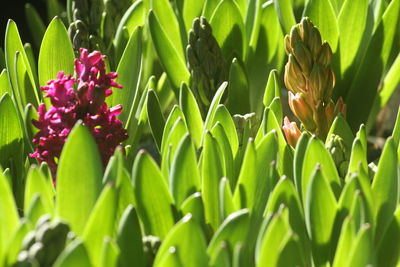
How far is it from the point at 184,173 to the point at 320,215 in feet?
0.47

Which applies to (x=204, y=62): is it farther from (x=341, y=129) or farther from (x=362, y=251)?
(x=362, y=251)

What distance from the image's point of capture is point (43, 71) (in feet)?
3.87

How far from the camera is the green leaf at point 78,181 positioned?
29.7 inches

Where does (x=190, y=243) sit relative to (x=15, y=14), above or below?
above

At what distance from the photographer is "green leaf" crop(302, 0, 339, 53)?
4.09 ft

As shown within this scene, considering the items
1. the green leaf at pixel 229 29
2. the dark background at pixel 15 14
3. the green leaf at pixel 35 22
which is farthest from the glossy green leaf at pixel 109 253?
the dark background at pixel 15 14

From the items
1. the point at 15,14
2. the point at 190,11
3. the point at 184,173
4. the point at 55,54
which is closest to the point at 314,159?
the point at 184,173

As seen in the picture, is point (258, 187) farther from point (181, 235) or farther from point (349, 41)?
point (349, 41)

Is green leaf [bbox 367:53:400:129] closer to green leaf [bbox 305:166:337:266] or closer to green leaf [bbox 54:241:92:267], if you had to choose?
green leaf [bbox 305:166:337:266]

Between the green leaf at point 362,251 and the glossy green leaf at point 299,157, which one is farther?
the glossy green leaf at point 299,157

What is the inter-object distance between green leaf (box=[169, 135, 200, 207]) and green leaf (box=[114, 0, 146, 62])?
519 millimetres

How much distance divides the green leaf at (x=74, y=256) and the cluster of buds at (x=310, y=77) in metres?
0.47

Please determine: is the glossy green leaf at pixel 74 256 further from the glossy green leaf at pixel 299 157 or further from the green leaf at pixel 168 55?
the green leaf at pixel 168 55

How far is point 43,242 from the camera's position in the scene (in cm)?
68
